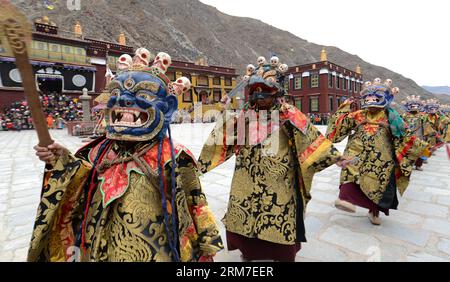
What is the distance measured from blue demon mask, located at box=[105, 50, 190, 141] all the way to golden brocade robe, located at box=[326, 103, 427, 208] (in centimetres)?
295

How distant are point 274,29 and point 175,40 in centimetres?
6359

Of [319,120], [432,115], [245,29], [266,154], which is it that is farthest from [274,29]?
[266,154]

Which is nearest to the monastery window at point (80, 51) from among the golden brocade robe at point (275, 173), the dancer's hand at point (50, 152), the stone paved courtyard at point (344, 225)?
the stone paved courtyard at point (344, 225)

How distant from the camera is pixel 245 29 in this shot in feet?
380

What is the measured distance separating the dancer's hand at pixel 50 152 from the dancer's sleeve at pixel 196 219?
0.70 metres

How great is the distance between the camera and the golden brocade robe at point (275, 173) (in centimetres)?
242

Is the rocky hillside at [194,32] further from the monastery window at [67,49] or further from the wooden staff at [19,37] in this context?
the wooden staff at [19,37]

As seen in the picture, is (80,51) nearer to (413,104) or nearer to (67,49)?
(67,49)

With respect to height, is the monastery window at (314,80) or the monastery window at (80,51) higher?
the monastery window at (80,51)

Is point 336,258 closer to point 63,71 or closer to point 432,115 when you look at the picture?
point 432,115

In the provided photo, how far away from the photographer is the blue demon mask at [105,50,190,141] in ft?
5.40

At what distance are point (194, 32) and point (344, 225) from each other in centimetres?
9735

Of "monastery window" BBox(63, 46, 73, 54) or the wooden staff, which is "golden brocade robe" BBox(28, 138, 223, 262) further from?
"monastery window" BBox(63, 46, 73, 54)

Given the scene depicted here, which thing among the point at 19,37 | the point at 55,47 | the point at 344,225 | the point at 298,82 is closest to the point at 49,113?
the point at 55,47
